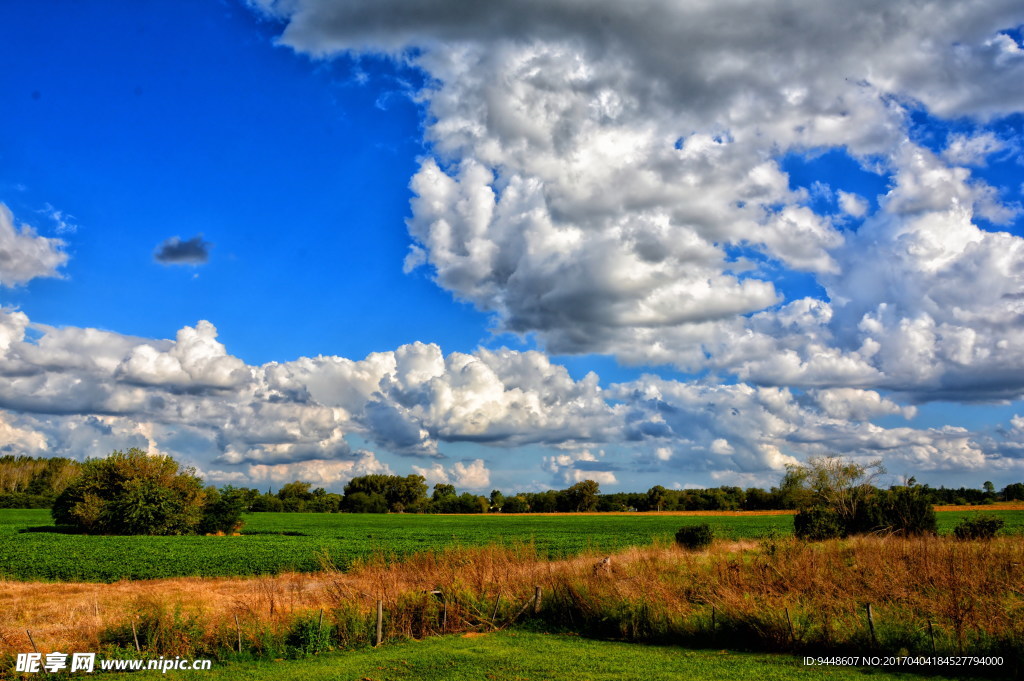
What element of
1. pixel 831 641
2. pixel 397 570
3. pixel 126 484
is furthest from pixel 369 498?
pixel 831 641

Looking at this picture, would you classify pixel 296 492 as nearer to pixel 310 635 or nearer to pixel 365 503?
pixel 365 503

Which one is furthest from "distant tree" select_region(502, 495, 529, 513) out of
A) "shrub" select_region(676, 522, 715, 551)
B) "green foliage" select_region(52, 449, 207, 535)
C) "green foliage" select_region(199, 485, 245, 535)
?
"shrub" select_region(676, 522, 715, 551)

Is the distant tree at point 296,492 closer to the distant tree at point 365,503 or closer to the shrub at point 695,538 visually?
the distant tree at point 365,503

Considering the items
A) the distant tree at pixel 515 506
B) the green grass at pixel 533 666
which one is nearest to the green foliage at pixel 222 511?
the green grass at pixel 533 666

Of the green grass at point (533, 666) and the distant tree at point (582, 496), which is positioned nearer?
the green grass at point (533, 666)

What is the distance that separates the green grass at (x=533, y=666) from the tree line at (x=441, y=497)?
12496 cm

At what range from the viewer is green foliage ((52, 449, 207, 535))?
59.6 meters

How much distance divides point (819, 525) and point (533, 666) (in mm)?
31258

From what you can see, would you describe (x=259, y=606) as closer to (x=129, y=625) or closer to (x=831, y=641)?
(x=129, y=625)

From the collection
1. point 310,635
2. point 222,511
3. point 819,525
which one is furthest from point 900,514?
point 222,511

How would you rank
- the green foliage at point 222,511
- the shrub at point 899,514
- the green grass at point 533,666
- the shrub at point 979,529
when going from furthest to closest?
1. the green foliage at point 222,511
2. the shrub at point 899,514
3. the shrub at point 979,529
4. the green grass at point 533,666

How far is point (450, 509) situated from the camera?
151 meters

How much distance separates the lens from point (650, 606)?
18.6m

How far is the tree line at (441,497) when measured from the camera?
133m
